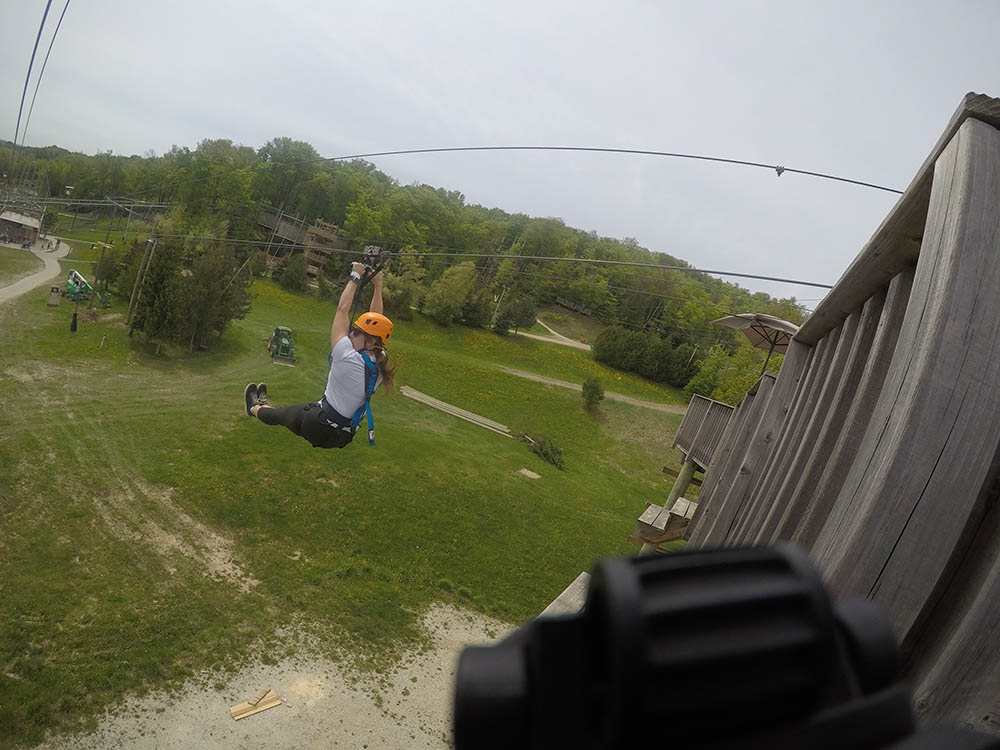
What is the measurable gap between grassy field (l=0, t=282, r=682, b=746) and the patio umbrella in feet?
20.7

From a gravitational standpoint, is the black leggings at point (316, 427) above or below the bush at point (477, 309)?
below

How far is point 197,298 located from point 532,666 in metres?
14.7

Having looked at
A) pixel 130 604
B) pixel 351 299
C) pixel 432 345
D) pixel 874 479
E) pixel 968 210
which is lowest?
pixel 130 604

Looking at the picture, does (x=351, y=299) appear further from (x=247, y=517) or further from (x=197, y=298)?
(x=197, y=298)

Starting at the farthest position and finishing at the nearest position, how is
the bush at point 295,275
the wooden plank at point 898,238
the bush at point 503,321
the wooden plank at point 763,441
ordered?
the bush at point 503,321, the bush at point 295,275, the wooden plank at point 763,441, the wooden plank at point 898,238

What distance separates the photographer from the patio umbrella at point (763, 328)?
8359 millimetres

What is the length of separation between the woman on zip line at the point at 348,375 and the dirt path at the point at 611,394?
25.2 metres

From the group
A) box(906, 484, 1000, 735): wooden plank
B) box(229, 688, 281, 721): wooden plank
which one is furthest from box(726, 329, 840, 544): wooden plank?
box(229, 688, 281, 721): wooden plank

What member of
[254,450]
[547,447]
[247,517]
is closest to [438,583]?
[247,517]

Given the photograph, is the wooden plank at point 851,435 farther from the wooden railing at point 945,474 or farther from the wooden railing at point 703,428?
the wooden railing at point 703,428

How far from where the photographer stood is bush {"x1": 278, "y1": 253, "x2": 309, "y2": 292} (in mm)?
23297

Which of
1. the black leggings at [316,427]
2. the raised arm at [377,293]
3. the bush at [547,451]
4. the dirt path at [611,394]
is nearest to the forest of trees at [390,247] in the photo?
the raised arm at [377,293]

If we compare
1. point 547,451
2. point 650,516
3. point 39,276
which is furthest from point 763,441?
point 39,276

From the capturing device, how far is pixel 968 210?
4.34ft
